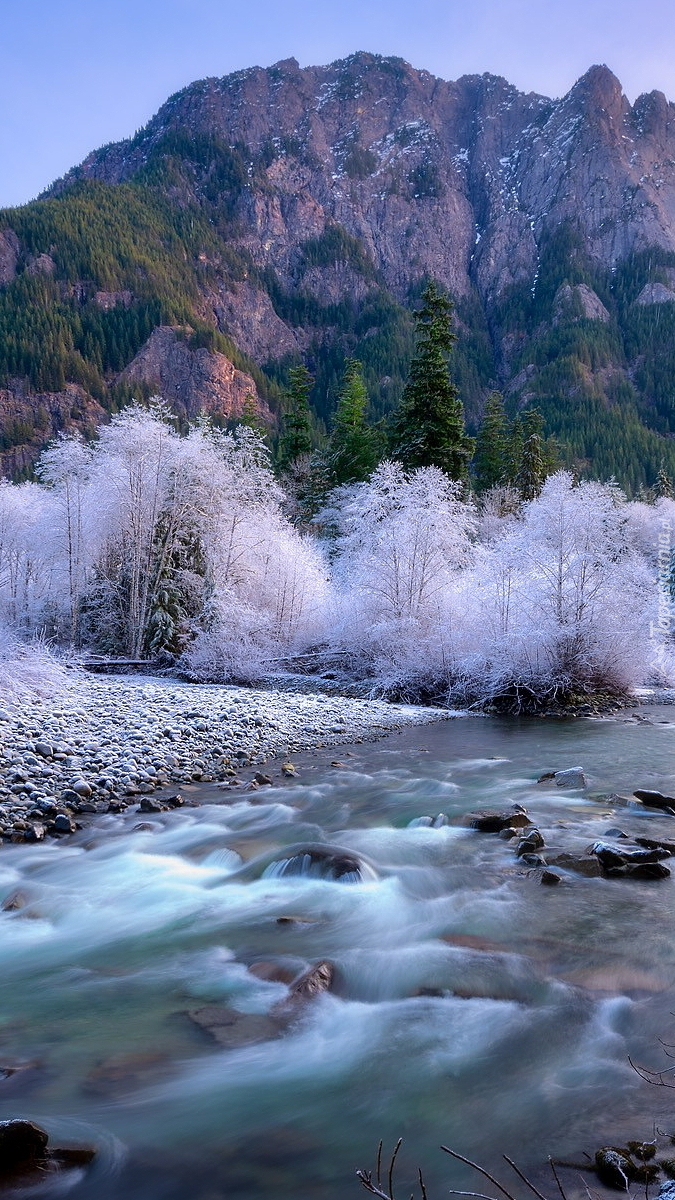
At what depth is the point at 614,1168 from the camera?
9.51 feet

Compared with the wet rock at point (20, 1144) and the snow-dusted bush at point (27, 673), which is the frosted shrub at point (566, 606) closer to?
the snow-dusted bush at point (27, 673)

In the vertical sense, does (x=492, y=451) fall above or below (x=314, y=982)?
above

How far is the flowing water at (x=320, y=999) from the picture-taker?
3307mm

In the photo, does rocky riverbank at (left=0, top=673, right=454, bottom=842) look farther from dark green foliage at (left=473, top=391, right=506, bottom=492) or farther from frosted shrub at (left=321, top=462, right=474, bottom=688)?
dark green foliage at (left=473, top=391, right=506, bottom=492)

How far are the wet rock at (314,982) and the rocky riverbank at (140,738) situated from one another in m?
3.93

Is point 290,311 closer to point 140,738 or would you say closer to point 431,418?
point 431,418

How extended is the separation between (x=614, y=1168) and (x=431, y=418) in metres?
33.5

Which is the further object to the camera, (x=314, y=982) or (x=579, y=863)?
(x=579, y=863)

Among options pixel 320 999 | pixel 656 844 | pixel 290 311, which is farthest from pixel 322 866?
pixel 290 311

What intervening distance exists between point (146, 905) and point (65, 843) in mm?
1590

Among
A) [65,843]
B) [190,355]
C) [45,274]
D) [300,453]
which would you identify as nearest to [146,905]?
[65,843]

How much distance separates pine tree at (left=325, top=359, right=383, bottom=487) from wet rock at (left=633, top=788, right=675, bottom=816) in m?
32.7

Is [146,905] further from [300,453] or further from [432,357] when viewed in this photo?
[300,453]

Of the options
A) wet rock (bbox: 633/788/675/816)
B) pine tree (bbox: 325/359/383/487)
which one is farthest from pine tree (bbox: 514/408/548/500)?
wet rock (bbox: 633/788/675/816)
